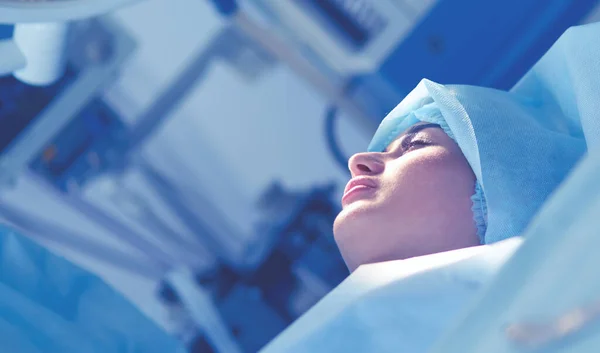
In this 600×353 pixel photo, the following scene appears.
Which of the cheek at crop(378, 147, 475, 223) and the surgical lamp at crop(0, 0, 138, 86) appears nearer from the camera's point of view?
the surgical lamp at crop(0, 0, 138, 86)

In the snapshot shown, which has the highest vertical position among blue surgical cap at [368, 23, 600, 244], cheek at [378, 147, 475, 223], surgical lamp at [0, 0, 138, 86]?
blue surgical cap at [368, 23, 600, 244]

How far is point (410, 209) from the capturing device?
75 centimetres

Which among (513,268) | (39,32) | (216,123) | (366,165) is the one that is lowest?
(216,123)

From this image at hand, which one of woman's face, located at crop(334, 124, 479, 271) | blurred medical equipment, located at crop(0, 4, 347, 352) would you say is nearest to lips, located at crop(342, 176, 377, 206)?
woman's face, located at crop(334, 124, 479, 271)

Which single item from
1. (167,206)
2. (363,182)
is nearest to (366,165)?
(363,182)

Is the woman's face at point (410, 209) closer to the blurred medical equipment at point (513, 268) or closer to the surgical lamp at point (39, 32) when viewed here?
the blurred medical equipment at point (513, 268)

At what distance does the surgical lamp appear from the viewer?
0.62m

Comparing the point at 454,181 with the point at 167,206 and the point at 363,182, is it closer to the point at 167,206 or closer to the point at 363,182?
the point at 363,182

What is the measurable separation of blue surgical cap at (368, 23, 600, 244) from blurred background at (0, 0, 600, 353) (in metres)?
0.23

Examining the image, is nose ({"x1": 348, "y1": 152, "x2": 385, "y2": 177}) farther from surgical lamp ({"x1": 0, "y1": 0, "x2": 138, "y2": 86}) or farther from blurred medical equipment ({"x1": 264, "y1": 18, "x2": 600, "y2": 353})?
surgical lamp ({"x1": 0, "y1": 0, "x2": 138, "y2": 86})

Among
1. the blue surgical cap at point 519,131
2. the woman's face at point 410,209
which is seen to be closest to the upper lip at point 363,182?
the woman's face at point 410,209

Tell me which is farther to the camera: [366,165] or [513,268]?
[366,165]

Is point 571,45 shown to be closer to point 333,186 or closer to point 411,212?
point 411,212

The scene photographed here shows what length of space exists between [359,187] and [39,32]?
18.3 inches
